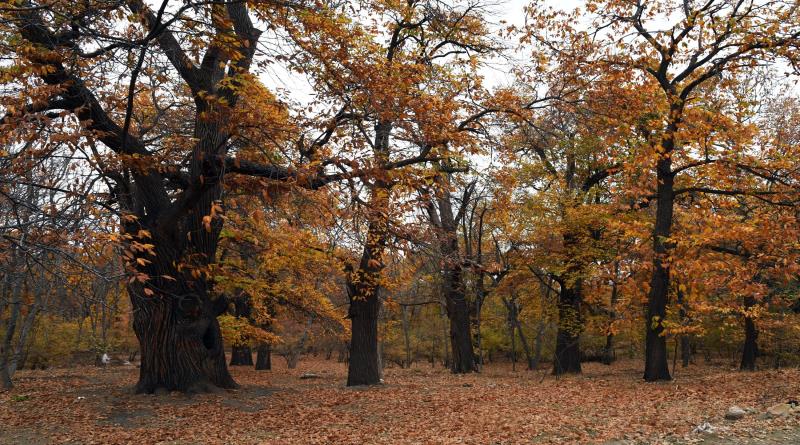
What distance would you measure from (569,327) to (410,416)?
11.0 metres

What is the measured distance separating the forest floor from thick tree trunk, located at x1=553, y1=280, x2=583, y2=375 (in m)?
6.14

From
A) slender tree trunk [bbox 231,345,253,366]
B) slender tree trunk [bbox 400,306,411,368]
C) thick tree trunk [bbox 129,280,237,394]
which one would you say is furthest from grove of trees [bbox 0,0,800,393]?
slender tree trunk [bbox 400,306,411,368]

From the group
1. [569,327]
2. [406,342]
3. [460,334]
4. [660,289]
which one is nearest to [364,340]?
[460,334]

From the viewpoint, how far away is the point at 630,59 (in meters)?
12.2

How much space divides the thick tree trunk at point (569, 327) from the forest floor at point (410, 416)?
6144mm

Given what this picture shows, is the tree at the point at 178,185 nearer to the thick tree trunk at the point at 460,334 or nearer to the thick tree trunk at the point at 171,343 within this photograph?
the thick tree trunk at the point at 171,343

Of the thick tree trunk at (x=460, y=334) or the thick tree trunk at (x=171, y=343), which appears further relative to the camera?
the thick tree trunk at (x=460, y=334)

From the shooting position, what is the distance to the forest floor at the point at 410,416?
7.59m

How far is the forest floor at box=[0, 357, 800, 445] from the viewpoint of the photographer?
759cm

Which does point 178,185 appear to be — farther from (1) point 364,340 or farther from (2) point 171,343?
(1) point 364,340

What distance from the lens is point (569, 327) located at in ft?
63.4

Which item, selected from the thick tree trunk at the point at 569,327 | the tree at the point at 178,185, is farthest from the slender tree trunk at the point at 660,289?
the tree at the point at 178,185

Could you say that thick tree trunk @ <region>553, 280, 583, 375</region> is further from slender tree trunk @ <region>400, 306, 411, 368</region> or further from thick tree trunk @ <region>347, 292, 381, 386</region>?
slender tree trunk @ <region>400, 306, 411, 368</region>

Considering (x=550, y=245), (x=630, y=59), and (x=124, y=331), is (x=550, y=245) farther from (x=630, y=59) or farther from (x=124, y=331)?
(x=124, y=331)
